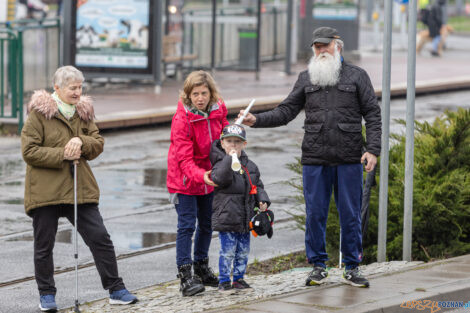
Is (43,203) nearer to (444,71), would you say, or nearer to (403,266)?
(403,266)

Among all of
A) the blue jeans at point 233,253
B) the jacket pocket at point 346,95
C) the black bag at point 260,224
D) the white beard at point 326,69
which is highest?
the white beard at point 326,69

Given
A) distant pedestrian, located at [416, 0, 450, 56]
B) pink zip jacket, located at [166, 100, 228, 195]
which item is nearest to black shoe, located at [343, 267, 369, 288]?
pink zip jacket, located at [166, 100, 228, 195]

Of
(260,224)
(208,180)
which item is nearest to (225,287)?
(260,224)

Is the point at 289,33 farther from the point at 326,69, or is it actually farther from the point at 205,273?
the point at 326,69

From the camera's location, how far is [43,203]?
22.4ft

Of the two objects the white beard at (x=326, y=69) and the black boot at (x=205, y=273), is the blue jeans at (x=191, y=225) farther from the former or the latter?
the white beard at (x=326, y=69)

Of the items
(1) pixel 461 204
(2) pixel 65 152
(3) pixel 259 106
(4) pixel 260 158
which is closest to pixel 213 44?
(3) pixel 259 106

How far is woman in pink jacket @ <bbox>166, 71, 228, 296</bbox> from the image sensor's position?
7.04 m

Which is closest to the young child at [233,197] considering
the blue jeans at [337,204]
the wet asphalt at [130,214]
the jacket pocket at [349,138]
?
the blue jeans at [337,204]

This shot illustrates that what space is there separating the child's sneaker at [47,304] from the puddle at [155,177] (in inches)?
207

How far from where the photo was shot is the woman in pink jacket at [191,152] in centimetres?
704

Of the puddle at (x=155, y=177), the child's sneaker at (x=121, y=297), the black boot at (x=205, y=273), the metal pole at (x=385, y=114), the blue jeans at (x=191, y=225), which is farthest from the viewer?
the puddle at (x=155, y=177)

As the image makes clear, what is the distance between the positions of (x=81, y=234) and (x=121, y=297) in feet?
1.66

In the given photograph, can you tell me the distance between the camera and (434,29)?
31828mm
